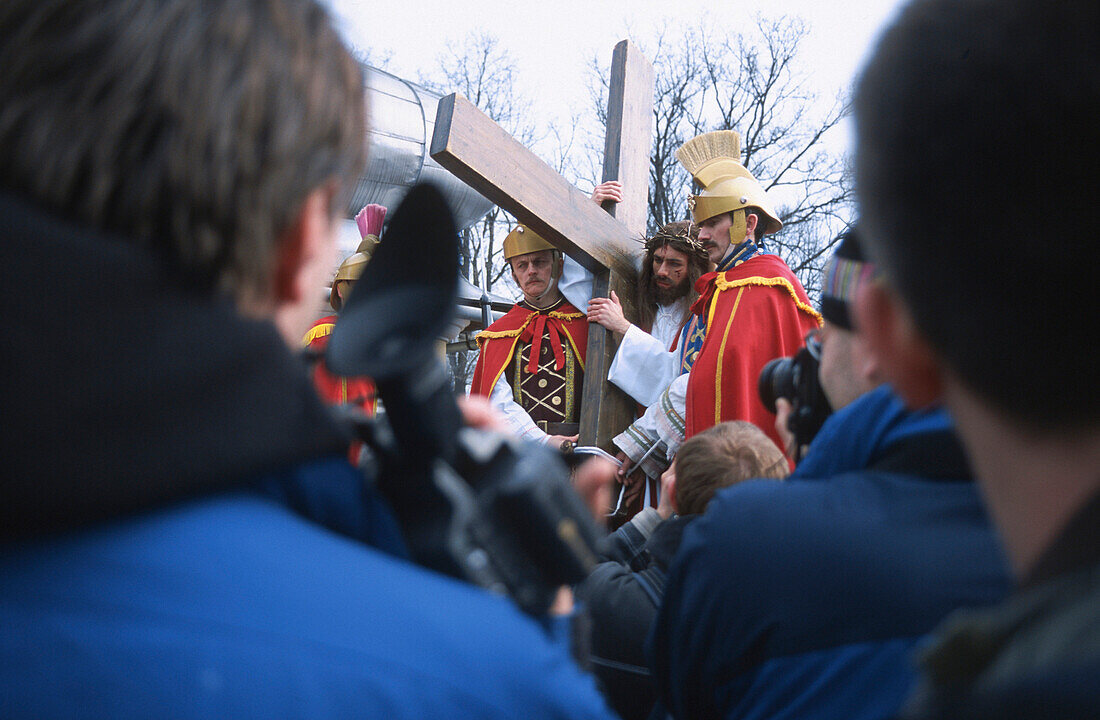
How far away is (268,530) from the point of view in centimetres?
62

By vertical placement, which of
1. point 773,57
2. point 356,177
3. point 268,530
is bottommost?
point 268,530

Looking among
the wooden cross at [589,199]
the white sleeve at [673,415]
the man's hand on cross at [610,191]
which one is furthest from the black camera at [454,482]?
the man's hand on cross at [610,191]

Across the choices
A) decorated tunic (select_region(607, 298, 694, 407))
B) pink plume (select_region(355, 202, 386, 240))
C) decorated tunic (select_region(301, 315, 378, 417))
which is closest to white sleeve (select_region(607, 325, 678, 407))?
decorated tunic (select_region(607, 298, 694, 407))

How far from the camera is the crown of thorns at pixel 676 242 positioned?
436cm

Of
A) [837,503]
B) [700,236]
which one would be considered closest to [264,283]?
[837,503]

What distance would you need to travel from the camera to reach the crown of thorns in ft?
14.3

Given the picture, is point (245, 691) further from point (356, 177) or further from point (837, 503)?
point (837, 503)

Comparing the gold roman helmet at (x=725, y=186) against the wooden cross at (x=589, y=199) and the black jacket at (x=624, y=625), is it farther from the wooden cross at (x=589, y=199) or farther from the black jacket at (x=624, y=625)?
the black jacket at (x=624, y=625)

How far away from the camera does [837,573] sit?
106cm

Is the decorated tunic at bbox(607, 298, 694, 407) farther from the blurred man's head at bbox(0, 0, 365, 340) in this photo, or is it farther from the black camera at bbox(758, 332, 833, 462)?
the blurred man's head at bbox(0, 0, 365, 340)

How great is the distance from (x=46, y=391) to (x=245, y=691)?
236 mm

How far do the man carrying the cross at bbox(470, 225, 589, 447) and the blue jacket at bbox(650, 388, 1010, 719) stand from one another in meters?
3.17

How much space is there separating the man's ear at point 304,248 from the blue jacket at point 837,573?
699 mm

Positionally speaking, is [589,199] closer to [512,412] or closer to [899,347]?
[512,412]
